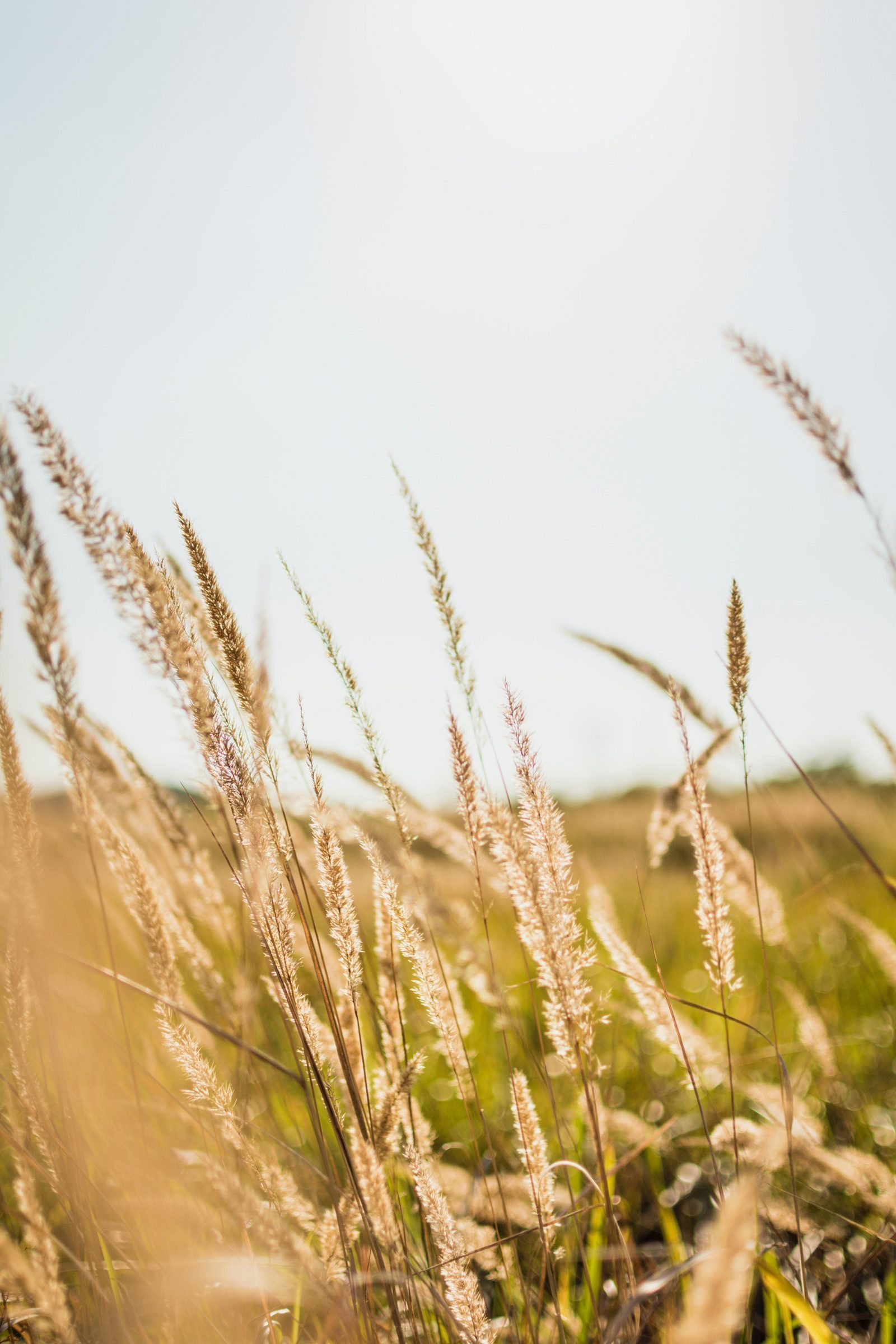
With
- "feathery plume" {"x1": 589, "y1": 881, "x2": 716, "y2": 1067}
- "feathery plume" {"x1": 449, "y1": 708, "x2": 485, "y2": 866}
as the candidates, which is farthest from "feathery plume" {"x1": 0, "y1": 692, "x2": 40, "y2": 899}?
"feathery plume" {"x1": 589, "y1": 881, "x2": 716, "y2": 1067}

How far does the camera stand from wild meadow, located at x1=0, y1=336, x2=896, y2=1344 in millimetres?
1139

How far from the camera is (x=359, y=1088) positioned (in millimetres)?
1274

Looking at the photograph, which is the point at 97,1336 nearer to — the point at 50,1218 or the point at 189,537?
the point at 50,1218

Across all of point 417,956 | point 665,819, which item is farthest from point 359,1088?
point 665,819

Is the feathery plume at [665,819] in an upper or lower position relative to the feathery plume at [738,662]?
lower

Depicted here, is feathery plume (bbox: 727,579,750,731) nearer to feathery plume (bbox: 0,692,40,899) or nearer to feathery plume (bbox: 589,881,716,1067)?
feathery plume (bbox: 589,881,716,1067)

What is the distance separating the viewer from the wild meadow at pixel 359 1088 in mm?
1139

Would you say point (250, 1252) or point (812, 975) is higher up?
point (250, 1252)

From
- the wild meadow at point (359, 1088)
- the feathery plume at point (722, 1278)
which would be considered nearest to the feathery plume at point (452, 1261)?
the wild meadow at point (359, 1088)

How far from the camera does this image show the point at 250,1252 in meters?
1.27

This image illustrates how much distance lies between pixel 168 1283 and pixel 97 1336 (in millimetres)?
325

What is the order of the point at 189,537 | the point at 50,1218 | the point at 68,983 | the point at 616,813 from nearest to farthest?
1. the point at 189,537
2. the point at 50,1218
3. the point at 68,983
4. the point at 616,813

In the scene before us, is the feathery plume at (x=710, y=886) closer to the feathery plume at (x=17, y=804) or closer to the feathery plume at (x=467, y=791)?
the feathery plume at (x=467, y=791)

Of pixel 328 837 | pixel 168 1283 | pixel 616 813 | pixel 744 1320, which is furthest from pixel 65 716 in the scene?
pixel 616 813
